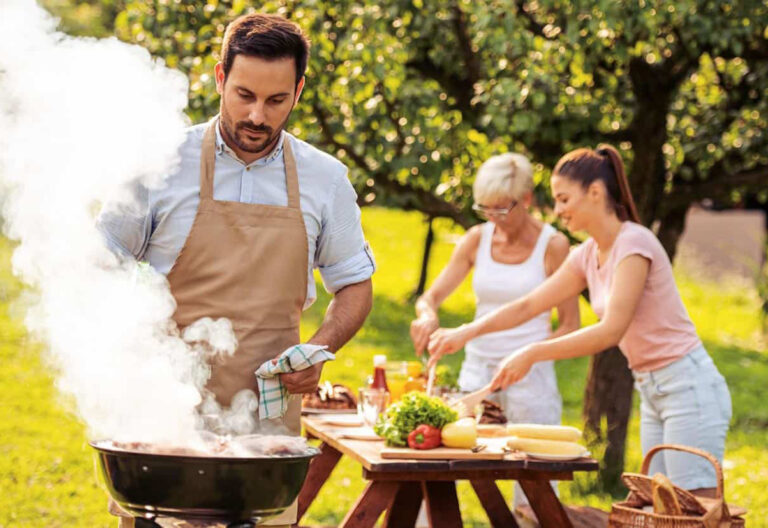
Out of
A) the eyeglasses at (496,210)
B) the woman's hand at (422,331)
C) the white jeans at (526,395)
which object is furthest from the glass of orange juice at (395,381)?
the eyeglasses at (496,210)

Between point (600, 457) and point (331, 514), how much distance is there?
1629 millimetres

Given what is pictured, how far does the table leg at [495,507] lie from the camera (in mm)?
4336

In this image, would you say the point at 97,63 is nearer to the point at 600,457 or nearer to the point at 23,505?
the point at 23,505

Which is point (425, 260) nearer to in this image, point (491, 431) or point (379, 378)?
point (379, 378)

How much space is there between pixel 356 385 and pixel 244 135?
7894mm

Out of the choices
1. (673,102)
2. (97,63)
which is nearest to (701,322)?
(673,102)

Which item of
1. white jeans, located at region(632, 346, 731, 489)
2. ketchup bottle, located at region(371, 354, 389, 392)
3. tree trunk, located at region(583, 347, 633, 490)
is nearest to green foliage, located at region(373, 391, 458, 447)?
ketchup bottle, located at region(371, 354, 389, 392)

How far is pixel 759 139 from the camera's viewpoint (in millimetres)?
6391

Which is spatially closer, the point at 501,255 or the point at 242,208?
the point at 242,208

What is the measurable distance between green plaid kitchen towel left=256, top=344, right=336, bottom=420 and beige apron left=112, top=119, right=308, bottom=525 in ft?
0.28

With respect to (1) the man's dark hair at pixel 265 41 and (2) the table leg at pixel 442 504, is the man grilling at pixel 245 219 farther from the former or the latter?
(2) the table leg at pixel 442 504

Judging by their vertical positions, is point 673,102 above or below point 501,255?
above

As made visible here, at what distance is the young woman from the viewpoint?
162 inches

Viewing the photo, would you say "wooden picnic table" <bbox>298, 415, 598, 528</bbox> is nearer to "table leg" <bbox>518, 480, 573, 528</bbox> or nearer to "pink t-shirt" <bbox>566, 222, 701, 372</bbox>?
"table leg" <bbox>518, 480, 573, 528</bbox>
